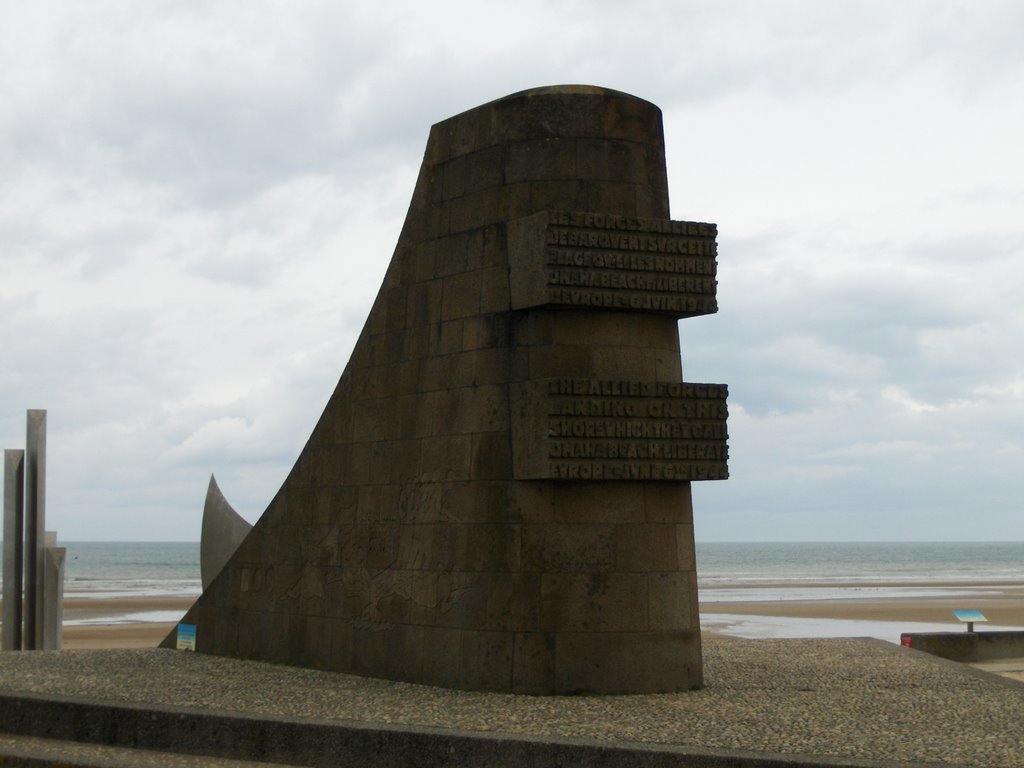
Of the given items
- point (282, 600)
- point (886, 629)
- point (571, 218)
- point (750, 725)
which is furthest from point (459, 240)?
point (886, 629)

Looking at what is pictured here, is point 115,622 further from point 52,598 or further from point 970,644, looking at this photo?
point 970,644

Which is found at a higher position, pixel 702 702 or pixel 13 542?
pixel 13 542

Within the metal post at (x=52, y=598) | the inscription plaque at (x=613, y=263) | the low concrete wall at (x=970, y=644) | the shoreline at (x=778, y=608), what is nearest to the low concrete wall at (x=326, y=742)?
the inscription plaque at (x=613, y=263)

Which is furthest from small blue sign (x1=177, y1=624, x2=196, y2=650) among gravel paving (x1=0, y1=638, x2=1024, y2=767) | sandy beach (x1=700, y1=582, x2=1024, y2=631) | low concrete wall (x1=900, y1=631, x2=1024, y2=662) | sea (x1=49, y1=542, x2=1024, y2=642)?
sandy beach (x1=700, y1=582, x2=1024, y2=631)

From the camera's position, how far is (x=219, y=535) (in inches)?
607

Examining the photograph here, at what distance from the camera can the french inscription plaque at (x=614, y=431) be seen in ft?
33.4

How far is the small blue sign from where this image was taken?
Result: 1398 centimetres

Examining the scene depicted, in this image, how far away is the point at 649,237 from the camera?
35.3ft

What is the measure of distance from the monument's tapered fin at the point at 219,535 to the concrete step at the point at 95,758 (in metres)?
5.96

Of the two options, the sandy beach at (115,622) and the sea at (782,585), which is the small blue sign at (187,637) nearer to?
the sandy beach at (115,622)

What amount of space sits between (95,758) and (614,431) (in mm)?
4621

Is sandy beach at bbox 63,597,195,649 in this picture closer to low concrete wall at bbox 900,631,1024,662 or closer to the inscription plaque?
low concrete wall at bbox 900,631,1024,662

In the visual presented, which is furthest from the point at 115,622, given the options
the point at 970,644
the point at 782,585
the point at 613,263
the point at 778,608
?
the point at 782,585

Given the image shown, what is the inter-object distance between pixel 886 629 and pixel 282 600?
2023 cm
